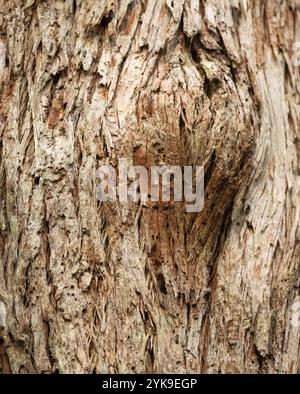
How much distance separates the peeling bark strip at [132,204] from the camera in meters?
1.90

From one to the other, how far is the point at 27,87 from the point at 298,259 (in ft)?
3.53

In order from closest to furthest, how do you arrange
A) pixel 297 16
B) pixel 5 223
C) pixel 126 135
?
pixel 126 135, pixel 5 223, pixel 297 16

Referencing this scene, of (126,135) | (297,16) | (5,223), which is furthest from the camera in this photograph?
(297,16)

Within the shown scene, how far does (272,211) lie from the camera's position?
2080mm

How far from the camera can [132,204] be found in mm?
1903

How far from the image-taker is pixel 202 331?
198 centimetres

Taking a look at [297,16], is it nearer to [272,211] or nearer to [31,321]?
[272,211]

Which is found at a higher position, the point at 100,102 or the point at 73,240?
the point at 100,102

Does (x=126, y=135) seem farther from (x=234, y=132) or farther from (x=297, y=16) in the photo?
(x=297, y=16)

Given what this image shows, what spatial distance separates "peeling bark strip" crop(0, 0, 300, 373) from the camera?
190cm

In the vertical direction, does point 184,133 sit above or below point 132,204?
above

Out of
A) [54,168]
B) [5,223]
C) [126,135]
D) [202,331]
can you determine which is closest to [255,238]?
[202,331]

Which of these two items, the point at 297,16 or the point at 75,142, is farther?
the point at 297,16

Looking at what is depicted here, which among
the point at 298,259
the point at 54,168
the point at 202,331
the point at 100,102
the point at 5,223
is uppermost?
the point at 100,102
